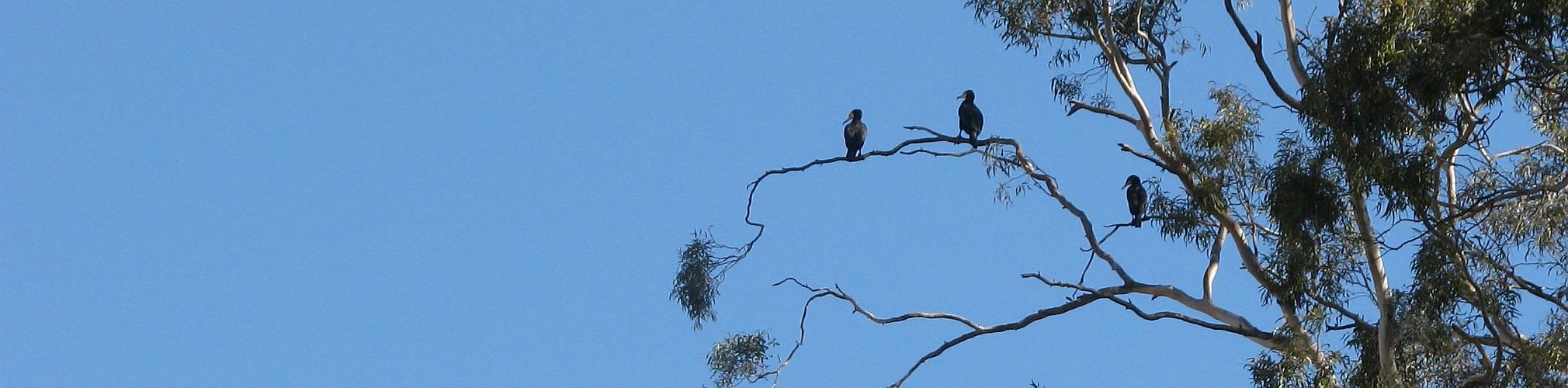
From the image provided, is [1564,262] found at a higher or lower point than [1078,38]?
lower

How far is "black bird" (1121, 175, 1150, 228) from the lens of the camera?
32.1 ft

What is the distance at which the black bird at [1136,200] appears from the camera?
385 inches

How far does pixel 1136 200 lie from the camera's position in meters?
9.88

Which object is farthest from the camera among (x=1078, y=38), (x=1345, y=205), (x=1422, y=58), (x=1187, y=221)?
(x=1078, y=38)

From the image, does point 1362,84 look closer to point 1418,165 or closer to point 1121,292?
point 1418,165

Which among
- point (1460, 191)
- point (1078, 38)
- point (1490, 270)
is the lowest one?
point (1490, 270)

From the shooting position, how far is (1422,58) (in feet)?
28.1

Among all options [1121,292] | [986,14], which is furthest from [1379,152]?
[986,14]

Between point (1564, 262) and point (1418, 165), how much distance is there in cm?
121

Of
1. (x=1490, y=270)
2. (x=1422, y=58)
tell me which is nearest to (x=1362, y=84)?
(x=1422, y=58)

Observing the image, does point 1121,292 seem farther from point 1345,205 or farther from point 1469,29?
point 1469,29

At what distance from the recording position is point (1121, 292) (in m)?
10.2

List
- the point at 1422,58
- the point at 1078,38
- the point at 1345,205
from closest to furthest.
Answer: the point at 1422,58 → the point at 1345,205 → the point at 1078,38

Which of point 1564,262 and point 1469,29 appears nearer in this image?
point 1469,29
